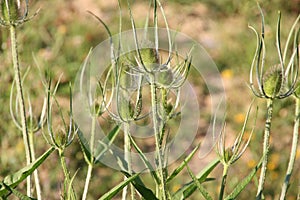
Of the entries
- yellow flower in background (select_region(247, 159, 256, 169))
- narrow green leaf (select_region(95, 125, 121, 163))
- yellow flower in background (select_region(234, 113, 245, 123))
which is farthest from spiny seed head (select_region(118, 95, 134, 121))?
yellow flower in background (select_region(234, 113, 245, 123))

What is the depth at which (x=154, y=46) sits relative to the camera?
2.12 feet

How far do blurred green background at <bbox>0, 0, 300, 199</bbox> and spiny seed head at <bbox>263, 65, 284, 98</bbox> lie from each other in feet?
3.27

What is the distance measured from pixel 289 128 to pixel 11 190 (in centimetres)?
149

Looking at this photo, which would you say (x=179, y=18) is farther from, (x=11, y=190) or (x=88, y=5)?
(x=11, y=190)

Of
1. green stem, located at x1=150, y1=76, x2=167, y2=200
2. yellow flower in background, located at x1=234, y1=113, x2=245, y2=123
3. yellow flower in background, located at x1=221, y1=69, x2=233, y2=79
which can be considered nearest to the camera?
green stem, located at x1=150, y1=76, x2=167, y2=200

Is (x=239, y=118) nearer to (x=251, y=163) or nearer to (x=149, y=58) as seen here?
(x=251, y=163)

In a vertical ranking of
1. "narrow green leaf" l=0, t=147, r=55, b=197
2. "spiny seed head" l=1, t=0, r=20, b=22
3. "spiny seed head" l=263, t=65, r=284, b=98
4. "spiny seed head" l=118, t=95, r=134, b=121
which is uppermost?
"spiny seed head" l=1, t=0, r=20, b=22

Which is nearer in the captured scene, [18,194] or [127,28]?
[18,194]

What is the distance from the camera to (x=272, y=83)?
0.66 m

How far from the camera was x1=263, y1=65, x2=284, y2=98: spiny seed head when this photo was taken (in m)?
0.66

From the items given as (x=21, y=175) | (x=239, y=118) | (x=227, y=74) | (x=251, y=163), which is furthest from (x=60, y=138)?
(x=227, y=74)

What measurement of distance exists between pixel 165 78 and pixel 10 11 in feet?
0.62

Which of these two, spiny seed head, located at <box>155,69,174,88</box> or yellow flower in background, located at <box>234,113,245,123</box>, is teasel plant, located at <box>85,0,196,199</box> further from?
yellow flower in background, located at <box>234,113,245,123</box>

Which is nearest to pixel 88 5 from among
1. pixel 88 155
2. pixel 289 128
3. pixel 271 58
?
pixel 271 58
